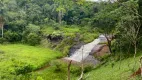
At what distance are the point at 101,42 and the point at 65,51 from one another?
749 centimetres

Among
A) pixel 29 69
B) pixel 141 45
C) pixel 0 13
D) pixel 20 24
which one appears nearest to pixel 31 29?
pixel 20 24

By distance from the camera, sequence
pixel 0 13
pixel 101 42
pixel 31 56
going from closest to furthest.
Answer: pixel 31 56 → pixel 101 42 → pixel 0 13

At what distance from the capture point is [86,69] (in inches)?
1244

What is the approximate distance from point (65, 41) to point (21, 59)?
13538mm

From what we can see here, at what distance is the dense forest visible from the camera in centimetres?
2474

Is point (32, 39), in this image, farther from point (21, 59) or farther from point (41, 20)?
point (21, 59)

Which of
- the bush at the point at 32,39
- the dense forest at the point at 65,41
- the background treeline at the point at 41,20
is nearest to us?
the dense forest at the point at 65,41

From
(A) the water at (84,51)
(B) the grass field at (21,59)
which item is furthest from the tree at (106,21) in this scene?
(B) the grass field at (21,59)

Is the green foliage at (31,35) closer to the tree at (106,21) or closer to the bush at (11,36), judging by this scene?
the bush at (11,36)

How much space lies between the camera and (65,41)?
50094mm

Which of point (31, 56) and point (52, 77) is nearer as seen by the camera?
point (52, 77)

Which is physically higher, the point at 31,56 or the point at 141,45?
the point at 141,45

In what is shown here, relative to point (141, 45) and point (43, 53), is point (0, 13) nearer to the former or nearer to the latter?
point (43, 53)

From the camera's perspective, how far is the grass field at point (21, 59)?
3044 centimetres
